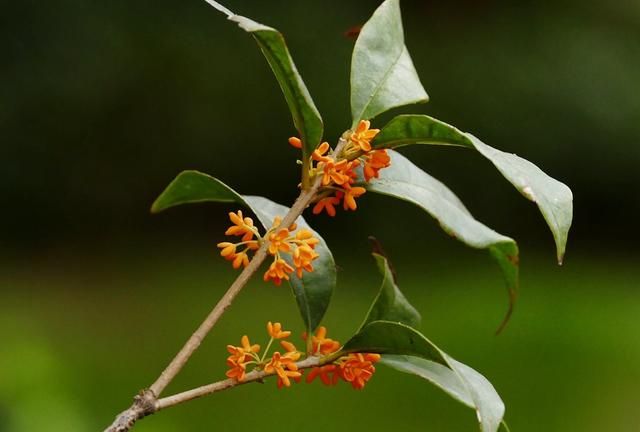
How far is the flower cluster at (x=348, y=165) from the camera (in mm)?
468

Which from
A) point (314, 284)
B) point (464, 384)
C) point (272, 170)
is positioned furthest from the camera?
point (272, 170)

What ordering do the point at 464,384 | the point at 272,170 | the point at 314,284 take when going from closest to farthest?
the point at 464,384, the point at 314,284, the point at 272,170

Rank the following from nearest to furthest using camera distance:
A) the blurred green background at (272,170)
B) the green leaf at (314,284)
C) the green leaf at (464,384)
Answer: the green leaf at (464,384)
the green leaf at (314,284)
the blurred green background at (272,170)

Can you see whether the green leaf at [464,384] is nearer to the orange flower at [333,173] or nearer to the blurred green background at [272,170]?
the orange flower at [333,173]

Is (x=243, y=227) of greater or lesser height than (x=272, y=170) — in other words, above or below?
above

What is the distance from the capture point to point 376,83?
1.69 ft

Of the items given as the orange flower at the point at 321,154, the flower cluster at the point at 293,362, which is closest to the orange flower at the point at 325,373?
the flower cluster at the point at 293,362

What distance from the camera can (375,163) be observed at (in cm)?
48

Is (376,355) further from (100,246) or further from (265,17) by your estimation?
(100,246)

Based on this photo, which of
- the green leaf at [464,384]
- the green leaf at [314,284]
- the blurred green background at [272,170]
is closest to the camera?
the green leaf at [464,384]

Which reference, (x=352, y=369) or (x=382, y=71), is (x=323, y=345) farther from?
(x=382, y=71)

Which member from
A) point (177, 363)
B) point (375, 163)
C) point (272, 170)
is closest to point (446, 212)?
point (375, 163)

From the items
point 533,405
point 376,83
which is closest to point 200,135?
point 533,405

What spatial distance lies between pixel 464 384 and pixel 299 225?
0.54ft
